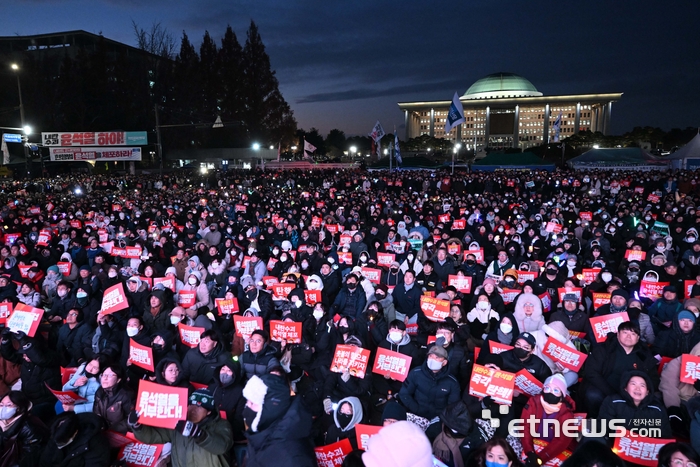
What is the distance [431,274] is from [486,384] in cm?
383

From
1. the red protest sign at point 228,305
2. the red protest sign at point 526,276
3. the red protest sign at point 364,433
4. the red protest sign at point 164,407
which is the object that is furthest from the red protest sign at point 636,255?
the red protest sign at point 164,407

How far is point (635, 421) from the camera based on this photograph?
340cm

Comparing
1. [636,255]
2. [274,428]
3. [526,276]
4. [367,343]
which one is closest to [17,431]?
[274,428]

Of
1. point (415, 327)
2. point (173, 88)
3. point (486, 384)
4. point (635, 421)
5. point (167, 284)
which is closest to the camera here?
point (635, 421)

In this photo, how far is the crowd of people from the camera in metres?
3.27

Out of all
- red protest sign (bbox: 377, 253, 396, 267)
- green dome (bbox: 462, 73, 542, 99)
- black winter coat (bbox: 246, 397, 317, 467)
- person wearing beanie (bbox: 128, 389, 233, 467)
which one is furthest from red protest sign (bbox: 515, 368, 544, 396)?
green dome (bbox: 462, 73, 542, 99)

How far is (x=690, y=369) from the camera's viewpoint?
387cm

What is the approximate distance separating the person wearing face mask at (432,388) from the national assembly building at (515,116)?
88729 millimetres

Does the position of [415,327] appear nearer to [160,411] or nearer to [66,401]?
[160,411]

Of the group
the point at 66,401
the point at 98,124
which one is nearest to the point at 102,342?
the point at 66,401

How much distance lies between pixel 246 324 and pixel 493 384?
10.4 ft

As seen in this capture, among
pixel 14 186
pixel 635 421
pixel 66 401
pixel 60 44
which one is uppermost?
pixel 60 44

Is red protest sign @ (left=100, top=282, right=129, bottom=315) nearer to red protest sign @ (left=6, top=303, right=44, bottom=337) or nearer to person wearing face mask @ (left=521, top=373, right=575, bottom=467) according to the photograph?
red protest sign @ (left=6, top=303, right=44, bottom=337)

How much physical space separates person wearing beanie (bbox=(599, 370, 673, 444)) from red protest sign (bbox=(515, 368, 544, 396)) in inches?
24.3
